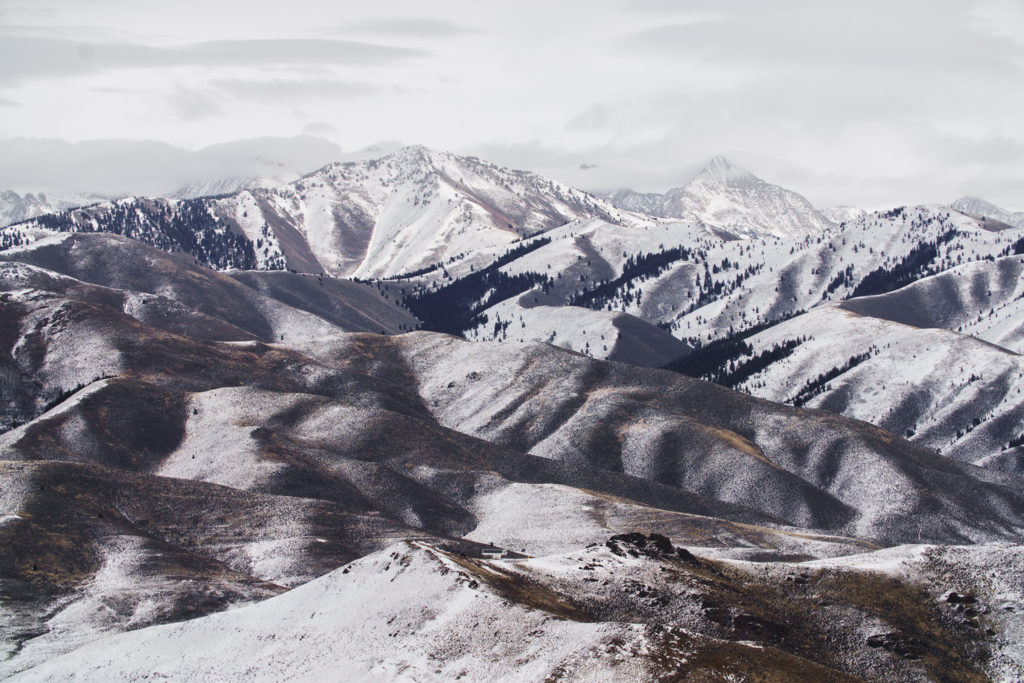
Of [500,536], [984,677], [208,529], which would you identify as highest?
[984,677]

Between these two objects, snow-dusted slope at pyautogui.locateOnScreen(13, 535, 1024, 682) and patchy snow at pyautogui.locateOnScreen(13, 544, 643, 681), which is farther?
patchy snow at pyautogui.locateOnScreen(13, 544, 643, 681)

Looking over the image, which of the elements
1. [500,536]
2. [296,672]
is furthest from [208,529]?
[296,672]

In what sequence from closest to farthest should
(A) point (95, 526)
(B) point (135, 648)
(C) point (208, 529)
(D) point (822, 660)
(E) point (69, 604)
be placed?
(D) point (822, 660) → (B) point (135, 648) → (E) point (69, 604) → (A) point (95, 526) → (C) point (208, 529)

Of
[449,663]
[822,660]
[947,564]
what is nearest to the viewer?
[449,663]

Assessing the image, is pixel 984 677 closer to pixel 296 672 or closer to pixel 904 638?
pixel 904 638

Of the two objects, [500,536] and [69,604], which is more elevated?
[69,604]

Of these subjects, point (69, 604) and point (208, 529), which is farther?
point (208, 529)

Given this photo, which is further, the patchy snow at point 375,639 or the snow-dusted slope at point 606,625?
the patchy snow at point 375,639

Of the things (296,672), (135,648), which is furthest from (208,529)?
(296,672)

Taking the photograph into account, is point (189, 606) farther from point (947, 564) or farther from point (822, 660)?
point (947, 564)

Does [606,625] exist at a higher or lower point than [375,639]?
higher

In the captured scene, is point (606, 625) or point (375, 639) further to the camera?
point (375, 639)
